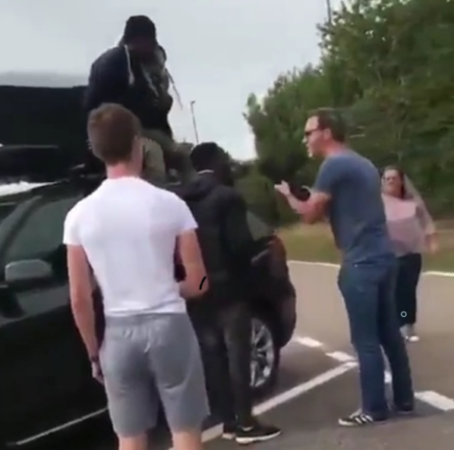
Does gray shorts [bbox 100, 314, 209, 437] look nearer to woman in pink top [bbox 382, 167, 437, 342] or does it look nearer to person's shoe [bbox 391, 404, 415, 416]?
person's shoe [bbox 391, 404, 415, 416]

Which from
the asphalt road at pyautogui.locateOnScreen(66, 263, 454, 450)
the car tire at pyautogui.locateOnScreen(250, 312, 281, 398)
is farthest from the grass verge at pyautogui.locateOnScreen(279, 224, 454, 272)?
the car tire at pyautogui.locateOnScreen(250, 312, 281, 398)

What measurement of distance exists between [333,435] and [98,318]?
109 inches

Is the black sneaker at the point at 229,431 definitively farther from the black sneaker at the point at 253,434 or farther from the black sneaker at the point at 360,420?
the black sneaker at the point at 360,420

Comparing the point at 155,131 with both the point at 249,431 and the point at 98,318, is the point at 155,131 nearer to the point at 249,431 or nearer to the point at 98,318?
the point at 249,431

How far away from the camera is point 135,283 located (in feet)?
16.1

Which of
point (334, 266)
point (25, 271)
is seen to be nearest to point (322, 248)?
point (334, 266)

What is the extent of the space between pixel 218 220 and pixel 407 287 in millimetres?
4692

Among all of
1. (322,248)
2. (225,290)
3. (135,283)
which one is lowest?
(322,248)

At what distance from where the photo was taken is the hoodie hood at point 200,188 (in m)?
7.25

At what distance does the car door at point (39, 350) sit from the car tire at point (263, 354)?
5.58ft

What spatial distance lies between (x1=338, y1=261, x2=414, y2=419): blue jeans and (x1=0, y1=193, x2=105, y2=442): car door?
5.07 feet

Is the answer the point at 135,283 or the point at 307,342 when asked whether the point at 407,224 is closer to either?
the point at 307,342

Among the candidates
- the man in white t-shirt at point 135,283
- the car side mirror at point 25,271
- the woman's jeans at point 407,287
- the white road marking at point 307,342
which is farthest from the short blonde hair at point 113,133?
the white road marking at point 307,342

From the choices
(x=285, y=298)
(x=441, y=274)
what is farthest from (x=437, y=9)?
(x=285, y=298)
